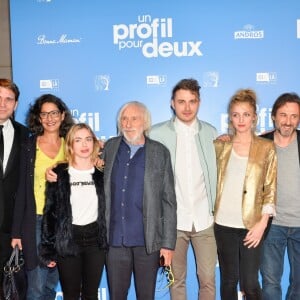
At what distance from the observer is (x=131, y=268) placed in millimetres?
2670

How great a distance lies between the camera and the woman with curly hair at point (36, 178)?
8.82 ft

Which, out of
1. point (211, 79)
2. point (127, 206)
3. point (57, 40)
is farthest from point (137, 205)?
point (57, 40)

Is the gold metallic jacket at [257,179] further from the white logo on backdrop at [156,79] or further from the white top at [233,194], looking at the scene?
the white logo on backdrop at [156,79]

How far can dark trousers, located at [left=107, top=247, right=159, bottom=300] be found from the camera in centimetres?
261

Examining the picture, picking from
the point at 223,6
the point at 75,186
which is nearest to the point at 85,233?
the point at 75,186

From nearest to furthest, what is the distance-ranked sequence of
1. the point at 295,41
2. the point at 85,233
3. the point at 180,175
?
the point at 85,233
the point at 180,175
the point at 295,41

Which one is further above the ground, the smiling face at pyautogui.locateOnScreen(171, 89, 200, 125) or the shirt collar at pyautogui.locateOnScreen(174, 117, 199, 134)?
the smiling face at pyautogui.locateOnScreen(171, 89, 200, 125)

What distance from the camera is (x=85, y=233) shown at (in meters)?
2.51

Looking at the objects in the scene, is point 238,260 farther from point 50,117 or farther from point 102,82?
point 102,82

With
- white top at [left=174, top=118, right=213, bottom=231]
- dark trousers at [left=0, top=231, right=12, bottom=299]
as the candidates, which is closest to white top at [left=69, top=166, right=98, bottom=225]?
dark trousers at [left=0, top=231, right=12, bottom=299]

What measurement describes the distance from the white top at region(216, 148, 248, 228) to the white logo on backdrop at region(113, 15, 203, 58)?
118 centimetres

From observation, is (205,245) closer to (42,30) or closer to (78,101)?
(78,101)

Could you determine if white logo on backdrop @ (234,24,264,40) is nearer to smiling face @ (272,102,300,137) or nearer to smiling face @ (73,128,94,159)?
smiling face @ (272,102,300,137)

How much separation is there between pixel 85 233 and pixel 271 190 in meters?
1.24
